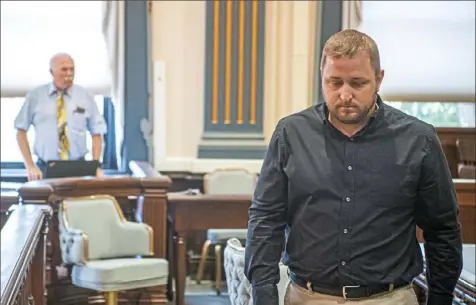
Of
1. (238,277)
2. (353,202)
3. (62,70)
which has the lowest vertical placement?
(238,277)

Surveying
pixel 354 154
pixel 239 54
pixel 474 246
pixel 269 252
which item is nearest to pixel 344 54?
pixel 354 154

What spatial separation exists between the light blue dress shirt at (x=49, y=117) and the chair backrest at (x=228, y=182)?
38.8 inches

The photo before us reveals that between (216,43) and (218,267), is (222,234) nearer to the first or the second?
(218,267)

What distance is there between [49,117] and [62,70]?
0.37 meters

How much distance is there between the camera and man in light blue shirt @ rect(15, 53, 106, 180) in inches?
217

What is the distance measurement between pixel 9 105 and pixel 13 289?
4.85m

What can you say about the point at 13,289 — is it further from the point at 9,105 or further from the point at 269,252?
the point at 9,105

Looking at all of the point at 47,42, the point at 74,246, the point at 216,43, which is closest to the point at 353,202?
the point at 74,246

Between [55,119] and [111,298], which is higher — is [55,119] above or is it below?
above

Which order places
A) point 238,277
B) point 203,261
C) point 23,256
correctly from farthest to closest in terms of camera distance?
point 203,261 → point 238,277 → point 23,256

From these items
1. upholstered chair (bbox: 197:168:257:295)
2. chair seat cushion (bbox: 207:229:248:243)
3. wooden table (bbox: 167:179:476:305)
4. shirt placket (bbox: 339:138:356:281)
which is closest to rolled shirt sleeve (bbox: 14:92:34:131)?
wooden table (bbox: 167:179:476:305)

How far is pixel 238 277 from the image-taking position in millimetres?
2881

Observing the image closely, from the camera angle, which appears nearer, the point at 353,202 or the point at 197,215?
the point at 353,202

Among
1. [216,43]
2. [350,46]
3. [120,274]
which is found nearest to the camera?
[350,46]
